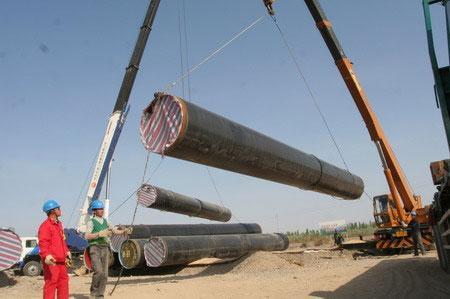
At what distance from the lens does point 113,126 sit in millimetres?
16297

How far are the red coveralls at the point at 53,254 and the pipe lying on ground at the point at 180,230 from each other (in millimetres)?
7503

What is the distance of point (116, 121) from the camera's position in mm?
16328

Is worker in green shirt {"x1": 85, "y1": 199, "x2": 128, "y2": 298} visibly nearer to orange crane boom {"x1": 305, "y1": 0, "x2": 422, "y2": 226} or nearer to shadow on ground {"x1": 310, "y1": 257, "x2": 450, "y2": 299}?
shadow on ground {"x1": 310, "y1": 257, "x2": 450, "y2": 299}

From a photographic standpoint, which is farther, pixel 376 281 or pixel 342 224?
pixel 342 224

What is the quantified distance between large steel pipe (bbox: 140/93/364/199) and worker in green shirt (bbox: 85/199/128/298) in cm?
141

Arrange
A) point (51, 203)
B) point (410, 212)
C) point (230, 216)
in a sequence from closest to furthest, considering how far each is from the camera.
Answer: point (51, 203) → point (410, 212) → point (230, 216)

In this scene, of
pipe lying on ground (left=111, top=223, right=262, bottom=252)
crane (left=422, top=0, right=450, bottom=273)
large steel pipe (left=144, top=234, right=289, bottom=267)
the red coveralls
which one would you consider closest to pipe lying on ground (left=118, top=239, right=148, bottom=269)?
large steel pipe (left=144, top=234, right=289, bottom=267)

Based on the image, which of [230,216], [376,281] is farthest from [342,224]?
[376,281]

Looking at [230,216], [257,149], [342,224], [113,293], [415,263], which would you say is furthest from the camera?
[342,224]

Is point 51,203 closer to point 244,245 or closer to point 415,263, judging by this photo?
point 415,263

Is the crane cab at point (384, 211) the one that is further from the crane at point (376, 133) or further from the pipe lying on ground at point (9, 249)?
the pipe lying on ground at point (9, 249)

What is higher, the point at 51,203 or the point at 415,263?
the point at 51,203

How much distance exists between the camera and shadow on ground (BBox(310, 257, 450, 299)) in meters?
6.47

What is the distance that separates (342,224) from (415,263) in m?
72.1
